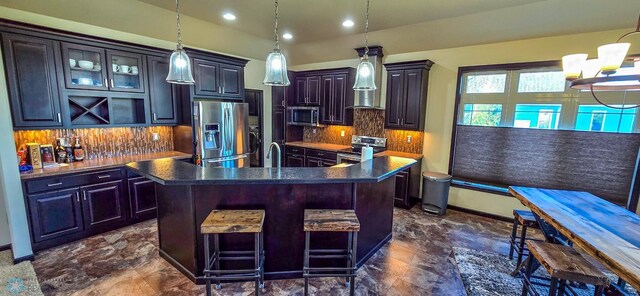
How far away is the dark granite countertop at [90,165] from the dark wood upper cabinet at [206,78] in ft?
3.37

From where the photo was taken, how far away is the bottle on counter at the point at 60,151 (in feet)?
10.9

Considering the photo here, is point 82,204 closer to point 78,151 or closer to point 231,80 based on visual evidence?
point 78,151

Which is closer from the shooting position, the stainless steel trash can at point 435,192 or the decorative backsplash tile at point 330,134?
the stainless steel trash can at point 435,192

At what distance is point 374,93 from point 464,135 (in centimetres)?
166

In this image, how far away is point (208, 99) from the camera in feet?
14.4

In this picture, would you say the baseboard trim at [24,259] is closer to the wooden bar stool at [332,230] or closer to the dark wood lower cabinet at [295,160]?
the wooden bar stool at [332,230]

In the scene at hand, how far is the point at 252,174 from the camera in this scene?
2.37 meters

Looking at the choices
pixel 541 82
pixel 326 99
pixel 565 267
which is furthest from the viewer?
pixel 326 99

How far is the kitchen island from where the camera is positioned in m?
2.34

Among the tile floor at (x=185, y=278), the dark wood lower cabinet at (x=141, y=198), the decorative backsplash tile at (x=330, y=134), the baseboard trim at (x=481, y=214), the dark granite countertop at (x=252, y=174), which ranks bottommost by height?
the tile floor at (x=185, y=278)

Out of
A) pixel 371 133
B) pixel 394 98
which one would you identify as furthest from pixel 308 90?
pixel 394 98

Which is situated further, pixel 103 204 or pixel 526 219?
pixel 103 204

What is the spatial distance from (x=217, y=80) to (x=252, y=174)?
2.58 meters

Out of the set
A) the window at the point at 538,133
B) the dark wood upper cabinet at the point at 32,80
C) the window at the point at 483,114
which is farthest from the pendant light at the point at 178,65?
the window at the point at 483,114
